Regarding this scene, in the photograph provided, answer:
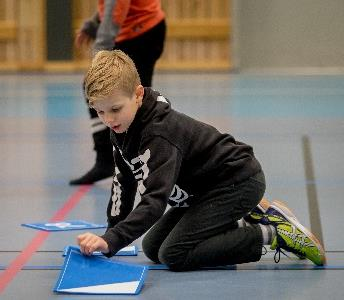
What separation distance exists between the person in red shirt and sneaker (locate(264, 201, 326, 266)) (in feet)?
5.56

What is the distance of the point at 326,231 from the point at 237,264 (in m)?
0.63

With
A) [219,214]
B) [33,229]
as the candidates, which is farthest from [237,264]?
[33,229]

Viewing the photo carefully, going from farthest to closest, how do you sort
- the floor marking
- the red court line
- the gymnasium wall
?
the gymnasium wall < the floor marking < the red court line

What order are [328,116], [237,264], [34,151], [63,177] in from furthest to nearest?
[328,116] < [34,151] < [63,177] < [237,264]

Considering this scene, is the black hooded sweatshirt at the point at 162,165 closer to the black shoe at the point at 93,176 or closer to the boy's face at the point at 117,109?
the boy's face at the point at 117,109

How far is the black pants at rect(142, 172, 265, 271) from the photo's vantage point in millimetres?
2908

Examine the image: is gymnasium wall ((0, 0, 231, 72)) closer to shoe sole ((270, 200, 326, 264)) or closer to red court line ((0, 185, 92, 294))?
red court line ((0, 185, 92, 294))

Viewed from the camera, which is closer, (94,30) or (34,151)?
(94,30)

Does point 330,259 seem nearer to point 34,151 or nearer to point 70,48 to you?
point 34,151

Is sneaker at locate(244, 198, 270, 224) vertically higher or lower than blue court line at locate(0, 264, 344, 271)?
higher

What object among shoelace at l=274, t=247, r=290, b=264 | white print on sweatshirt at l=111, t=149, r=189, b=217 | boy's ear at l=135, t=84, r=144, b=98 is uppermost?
boy's ear at l=135, t=84, r=144, b=98

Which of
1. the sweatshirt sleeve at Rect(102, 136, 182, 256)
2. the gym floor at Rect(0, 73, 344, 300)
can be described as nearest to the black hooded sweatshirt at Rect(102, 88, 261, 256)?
the sweatshirt sleeve at Rect(102, 136, 182, 256)

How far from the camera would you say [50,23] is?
11.4m

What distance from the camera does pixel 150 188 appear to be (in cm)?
271
